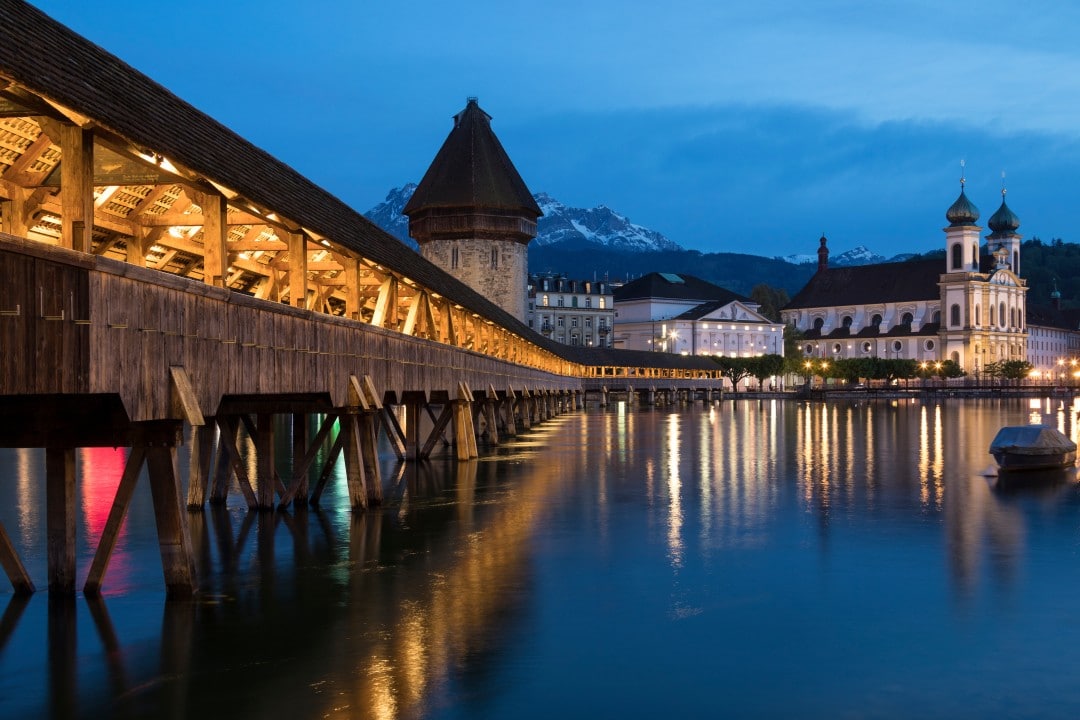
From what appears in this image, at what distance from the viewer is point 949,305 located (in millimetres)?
175875

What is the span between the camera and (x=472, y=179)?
3612 inches

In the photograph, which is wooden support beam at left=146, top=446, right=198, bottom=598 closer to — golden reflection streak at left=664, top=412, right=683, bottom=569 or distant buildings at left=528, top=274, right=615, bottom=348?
golden reflection streak at left=664, top=412, right=683, bottom=569

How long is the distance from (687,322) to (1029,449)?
12535 cm

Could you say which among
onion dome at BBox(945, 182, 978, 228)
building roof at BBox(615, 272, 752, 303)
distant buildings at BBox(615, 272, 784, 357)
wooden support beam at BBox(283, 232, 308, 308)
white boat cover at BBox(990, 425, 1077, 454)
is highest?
onion dome at BBox(945, 182, 978, 228)

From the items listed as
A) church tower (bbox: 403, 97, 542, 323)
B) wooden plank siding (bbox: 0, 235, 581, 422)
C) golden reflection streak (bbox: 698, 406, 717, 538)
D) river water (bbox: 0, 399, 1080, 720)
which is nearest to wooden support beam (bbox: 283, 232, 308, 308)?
wooden plank siding (bbox: 0, 235, 581, 422)

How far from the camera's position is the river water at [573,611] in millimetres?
12094

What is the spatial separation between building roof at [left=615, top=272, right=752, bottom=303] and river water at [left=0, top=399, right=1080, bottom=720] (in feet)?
450

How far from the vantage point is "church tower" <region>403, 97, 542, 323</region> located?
90.9 m

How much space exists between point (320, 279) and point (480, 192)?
61201mm

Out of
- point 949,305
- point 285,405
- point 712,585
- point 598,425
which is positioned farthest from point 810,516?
point 949,305

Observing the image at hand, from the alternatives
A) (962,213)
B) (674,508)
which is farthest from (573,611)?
(962,213)

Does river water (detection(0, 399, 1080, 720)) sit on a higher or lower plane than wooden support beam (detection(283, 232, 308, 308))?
lower

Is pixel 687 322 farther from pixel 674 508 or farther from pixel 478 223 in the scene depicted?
pixel 674 508

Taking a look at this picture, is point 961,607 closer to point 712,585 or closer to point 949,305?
point 712,585
